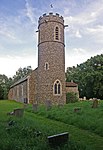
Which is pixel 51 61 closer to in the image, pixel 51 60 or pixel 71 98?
pixel 51 60

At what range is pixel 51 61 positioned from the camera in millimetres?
34812

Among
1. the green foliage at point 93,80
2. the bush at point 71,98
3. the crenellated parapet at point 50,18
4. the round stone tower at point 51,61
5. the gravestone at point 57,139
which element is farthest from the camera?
the green foliage at point 93,80

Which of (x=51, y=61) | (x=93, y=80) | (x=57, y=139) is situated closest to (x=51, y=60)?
(x=51, y=61)

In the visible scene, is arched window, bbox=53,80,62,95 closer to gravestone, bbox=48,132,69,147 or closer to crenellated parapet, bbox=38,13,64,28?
crenellated parapet, bbox=38,13,64,28

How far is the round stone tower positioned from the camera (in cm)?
3472

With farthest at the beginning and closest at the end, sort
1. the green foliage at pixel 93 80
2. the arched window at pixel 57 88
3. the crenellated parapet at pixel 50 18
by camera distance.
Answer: the green foliage at pixel 93 80
the crenellated parapet at pixel 50 18
the arched window at pixel 57 88

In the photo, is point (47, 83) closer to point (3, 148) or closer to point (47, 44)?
point (47, 44)

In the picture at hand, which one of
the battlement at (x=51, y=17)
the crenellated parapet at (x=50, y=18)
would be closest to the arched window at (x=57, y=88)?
the crenellated parapet at (x=50, y=18)

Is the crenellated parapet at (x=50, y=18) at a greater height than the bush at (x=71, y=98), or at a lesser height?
greater

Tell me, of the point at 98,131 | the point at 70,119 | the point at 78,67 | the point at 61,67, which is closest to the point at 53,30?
the point at 61,67

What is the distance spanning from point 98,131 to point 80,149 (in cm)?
448

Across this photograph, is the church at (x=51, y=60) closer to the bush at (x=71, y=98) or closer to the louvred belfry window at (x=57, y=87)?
the louvred belfry window at (x=57, y=87)

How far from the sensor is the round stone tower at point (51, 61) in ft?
114

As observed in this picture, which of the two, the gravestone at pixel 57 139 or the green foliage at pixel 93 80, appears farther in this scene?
the green foliage at pixel 93 80
